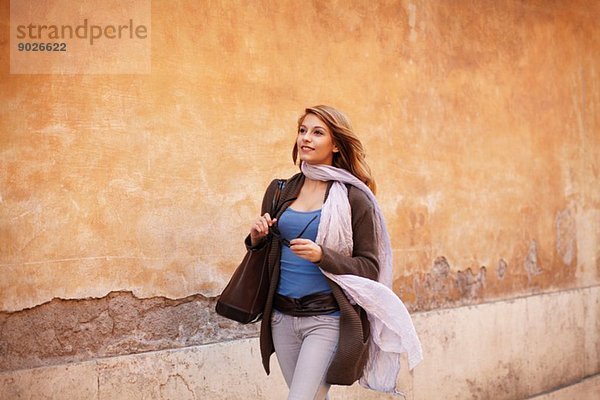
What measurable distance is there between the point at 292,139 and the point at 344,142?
64.0 inches

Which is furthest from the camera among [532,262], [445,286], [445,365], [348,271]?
[532,262]

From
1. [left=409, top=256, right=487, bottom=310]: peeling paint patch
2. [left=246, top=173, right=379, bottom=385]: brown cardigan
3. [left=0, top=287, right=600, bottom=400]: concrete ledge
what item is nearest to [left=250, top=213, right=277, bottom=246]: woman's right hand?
[left=246, top=173, right=379, bottom=385]: brown cardigan

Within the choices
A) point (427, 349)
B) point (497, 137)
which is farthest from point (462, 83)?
point (427, 349)

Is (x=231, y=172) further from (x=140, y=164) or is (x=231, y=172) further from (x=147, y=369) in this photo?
(x=147, y=369)

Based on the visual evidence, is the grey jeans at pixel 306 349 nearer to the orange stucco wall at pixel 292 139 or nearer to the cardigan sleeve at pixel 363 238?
the cardigan sleeve at pixel 363 238

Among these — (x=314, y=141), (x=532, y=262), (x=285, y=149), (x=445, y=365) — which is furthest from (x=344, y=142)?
(x=532, y=262)

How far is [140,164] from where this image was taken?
15.7 feet

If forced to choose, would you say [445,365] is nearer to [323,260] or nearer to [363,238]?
[363,238]

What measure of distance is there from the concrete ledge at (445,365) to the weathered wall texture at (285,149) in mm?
122

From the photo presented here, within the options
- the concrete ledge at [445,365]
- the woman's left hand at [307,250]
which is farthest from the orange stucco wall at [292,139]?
the woman's left hand at [307,250]

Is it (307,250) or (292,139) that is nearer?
(307,250)

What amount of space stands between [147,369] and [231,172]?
1.31 metres

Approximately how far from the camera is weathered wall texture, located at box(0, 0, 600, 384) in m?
4.44

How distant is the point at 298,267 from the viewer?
12.8ft
